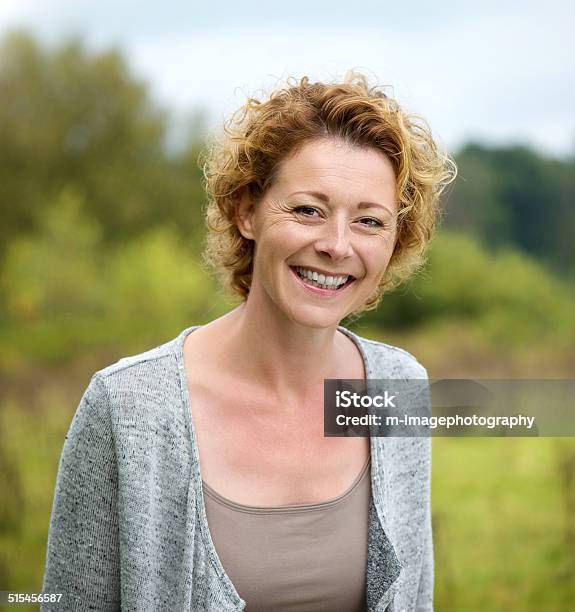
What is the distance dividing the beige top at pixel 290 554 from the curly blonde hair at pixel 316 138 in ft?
1.44

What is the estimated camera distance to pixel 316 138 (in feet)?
3.92

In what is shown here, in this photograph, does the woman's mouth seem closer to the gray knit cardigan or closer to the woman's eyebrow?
the woman's eyebrow

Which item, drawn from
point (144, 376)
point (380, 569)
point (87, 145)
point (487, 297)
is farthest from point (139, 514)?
point (87, 145)

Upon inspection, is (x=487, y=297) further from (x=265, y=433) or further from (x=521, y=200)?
(x=265, y=433)

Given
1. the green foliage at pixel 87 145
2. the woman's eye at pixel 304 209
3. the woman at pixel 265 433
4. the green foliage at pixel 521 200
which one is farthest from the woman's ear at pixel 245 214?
the green foliage at pixel 87 145

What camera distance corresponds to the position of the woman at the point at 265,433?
3.87 ft

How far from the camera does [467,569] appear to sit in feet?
9.07

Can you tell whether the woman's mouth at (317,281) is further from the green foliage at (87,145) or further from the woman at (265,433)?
the green foliage at (87,145)

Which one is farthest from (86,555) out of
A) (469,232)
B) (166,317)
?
(469,232)

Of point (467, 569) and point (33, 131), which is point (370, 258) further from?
point (33, 131)

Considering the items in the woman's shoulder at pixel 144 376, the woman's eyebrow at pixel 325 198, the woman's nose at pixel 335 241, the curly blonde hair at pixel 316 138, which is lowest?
the woman's shoulder at pixel 144 376

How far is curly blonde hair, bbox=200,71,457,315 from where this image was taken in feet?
3.94

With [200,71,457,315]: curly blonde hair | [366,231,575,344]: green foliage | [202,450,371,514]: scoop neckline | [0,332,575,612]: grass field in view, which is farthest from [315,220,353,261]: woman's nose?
[366,231,575,344]: green foliage

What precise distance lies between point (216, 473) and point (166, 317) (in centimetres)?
306
